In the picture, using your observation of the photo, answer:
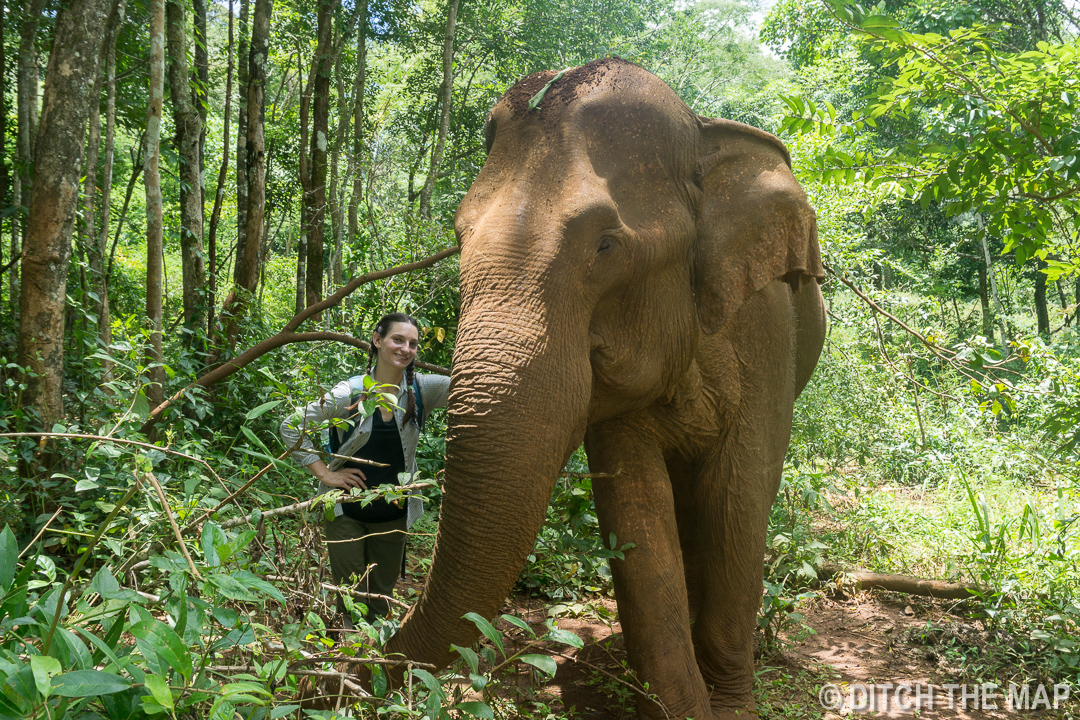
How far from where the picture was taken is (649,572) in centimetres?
304

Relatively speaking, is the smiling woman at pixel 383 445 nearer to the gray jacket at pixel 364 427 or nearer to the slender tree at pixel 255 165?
the gray jacket at pixel 364 427

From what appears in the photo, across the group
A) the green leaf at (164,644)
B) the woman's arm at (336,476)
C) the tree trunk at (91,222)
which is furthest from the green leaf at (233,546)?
the tree trunk at (91,222)

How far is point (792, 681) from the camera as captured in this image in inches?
153

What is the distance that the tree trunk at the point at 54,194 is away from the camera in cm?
374

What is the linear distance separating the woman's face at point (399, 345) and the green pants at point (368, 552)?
0.77 metres

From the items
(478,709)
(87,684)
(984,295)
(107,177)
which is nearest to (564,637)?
(478,709)

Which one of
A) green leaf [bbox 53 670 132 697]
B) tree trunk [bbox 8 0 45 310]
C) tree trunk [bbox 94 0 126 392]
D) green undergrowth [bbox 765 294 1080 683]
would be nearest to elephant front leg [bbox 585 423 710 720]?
green undergrowth [bbox 765 294 1080 683]

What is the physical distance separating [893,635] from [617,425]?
2.60 meters

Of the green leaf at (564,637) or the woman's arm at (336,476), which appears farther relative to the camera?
the woman's arm at (336,476)

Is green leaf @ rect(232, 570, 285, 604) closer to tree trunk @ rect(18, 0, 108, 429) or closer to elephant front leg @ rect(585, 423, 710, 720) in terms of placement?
elephant front leg @ rect(585, 423, 710, 720)

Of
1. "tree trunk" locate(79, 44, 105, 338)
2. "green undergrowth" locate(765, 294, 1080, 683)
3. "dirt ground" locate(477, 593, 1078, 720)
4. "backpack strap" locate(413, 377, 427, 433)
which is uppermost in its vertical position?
"tree trunk" locate(79, 44, 105, 338)

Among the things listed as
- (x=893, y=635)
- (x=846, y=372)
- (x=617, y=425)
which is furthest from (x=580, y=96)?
(x=846, y=372)

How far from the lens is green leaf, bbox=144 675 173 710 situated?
1.20 m

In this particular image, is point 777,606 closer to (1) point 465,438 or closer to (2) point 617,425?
(2) point 617,425
